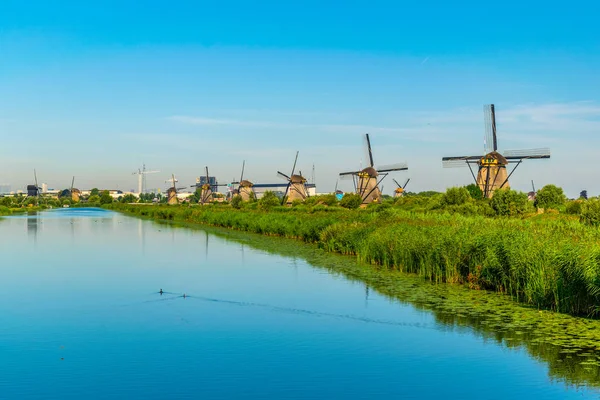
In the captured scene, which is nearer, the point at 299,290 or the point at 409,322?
the point at 409,322

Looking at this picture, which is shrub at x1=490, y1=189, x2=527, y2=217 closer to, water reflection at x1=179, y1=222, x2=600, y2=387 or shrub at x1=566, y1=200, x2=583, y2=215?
shrub at x1=566, y1=200, x2=583, y2=215

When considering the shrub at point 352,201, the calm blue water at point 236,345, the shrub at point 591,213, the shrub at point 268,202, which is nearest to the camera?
the calm blue water at point 236,345

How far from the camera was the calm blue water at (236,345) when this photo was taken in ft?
27.3

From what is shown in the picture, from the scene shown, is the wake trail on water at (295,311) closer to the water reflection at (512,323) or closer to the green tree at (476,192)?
the water reflection at (512,323)

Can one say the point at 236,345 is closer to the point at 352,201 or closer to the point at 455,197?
the point at 455,197

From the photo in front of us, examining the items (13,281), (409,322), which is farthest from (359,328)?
(13,281)

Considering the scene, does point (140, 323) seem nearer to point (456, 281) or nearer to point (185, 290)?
point (185, 290)

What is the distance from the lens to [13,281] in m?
17.8

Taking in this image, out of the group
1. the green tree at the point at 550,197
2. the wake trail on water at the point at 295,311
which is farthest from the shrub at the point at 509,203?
the wake trail on water at the point at 295,311

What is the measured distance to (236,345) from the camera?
1046 centimetres

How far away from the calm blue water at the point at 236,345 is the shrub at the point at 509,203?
22041 millimetres

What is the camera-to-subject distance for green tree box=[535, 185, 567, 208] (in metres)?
47.8

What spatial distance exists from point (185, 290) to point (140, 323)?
4.06m

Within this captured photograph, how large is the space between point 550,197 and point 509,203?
513 inches
